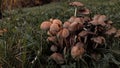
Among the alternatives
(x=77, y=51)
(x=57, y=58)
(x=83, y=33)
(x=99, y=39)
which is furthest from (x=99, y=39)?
(x=57, y=58)

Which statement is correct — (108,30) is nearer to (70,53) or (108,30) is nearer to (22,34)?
(70,53)

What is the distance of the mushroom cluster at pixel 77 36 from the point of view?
4208mm

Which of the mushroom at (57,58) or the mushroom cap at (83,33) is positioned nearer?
the mushroom cap at (83,33)


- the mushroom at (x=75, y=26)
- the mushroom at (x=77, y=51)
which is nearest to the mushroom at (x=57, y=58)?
the mushroom at (x=77, y=51)

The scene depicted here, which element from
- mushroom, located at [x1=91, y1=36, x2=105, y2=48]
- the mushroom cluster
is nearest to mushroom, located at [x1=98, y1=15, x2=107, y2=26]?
the mushroom cluster

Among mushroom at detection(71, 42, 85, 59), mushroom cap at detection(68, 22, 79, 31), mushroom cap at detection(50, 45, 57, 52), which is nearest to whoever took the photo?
mushroom at detection(71, 42, 85, 59)

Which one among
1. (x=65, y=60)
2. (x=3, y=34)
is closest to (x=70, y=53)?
(x=65, y=60)

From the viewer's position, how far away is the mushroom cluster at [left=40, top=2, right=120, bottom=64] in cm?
421

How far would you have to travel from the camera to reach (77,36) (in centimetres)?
431

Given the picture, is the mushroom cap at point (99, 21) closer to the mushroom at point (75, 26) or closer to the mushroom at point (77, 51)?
the mushroom at point (75, 26)

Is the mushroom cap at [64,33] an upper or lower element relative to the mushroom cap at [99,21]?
lower

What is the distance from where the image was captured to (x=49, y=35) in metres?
4.70

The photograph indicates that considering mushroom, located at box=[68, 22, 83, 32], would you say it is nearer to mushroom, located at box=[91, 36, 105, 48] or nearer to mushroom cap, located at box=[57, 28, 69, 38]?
mushroom cap, located at box=[57, 28, 69, 38]

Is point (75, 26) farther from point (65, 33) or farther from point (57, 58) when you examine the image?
point (57, 58)
